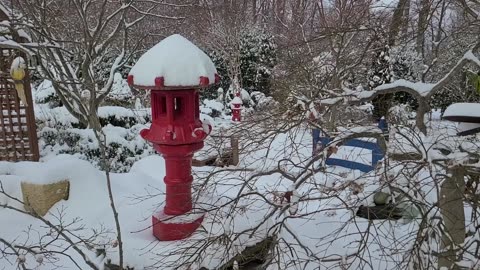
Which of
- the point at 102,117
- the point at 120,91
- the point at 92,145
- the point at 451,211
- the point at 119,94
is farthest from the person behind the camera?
the point at 120,91

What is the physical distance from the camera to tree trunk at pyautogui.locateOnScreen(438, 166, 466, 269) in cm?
173

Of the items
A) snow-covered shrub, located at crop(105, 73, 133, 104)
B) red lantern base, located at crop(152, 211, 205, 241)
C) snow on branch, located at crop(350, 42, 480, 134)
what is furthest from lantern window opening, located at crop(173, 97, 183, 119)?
snow-covered shrub, located at crop(105, 73, 133, 104)

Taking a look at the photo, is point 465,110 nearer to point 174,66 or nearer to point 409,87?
point 409,87

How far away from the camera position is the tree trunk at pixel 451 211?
5.69ft

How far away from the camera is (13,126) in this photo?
5.64 meters

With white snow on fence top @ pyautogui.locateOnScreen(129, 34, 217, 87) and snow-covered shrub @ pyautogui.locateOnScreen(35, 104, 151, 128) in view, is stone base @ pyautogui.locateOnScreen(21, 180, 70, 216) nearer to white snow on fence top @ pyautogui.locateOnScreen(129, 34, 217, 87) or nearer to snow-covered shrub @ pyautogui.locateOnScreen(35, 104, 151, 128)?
white snow on fence top @ pyautogui.locateOnScreen(129, 34, 217, 87)

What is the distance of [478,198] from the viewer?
1722 millimetres

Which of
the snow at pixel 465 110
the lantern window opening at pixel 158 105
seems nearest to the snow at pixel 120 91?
the lantern window opening at pixel 158 105

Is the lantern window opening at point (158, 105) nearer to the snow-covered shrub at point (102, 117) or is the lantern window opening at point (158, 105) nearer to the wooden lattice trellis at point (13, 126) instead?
the wooden lattice trellis at point (13, 126)

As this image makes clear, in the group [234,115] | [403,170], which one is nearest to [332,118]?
[403,170]

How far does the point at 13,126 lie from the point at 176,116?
4.32 metres

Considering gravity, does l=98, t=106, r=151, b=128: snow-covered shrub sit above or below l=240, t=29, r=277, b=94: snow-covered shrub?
below

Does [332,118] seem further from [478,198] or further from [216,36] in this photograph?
[216,36]

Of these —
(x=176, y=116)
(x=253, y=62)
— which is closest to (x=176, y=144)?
(x=176, y=116)
